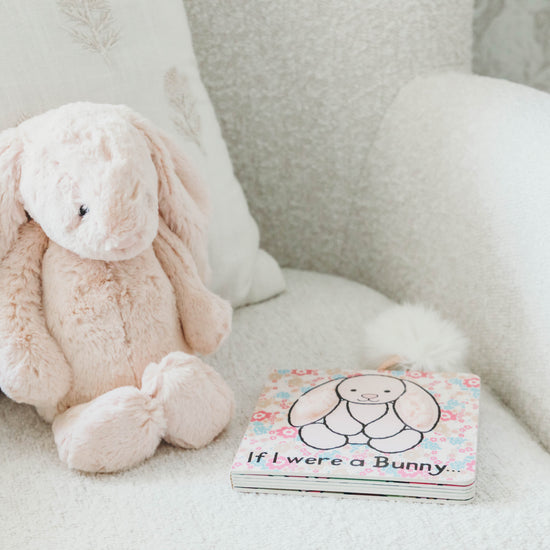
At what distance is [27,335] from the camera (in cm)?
68

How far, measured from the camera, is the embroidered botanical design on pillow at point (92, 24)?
2.62 ft

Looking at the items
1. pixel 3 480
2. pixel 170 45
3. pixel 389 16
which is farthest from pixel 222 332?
pixel 389 16

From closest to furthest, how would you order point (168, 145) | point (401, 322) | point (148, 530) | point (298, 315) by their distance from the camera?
point (148, 530), point (168, 145), point (401, 322), point (298, 315)

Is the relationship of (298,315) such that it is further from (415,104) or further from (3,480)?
(3,480)

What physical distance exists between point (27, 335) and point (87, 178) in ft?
0.52

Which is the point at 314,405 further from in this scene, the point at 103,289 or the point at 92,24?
the point at 92,24

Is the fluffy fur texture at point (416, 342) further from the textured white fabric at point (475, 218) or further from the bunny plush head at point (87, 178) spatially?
the bunny plush head at point (87, 178)

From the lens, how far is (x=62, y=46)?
2.59 feet

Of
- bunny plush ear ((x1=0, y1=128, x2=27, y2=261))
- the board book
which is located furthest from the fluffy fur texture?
bunny plush ear ((x1=0, y1=128, x2=27, y2=261))

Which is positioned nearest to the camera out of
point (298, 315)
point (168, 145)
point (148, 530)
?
point (148, 530)

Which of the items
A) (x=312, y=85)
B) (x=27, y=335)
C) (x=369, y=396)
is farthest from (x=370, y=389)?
(x=312, y=85)

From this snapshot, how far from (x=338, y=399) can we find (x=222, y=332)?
14 centimetres

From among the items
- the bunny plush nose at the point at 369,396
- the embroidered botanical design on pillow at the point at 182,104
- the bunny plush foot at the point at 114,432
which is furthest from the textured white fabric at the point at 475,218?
the bunny plush foot at the point at 114,432

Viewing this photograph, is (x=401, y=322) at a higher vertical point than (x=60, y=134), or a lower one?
lower
